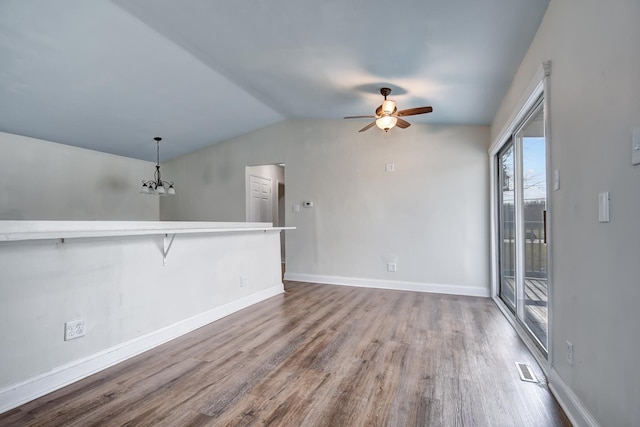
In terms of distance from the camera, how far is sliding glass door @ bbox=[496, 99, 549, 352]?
2.49m

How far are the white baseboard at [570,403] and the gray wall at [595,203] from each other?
0.02 metres

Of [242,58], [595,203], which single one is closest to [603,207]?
[595,203]

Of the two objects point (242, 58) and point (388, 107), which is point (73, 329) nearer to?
point (242, 58)

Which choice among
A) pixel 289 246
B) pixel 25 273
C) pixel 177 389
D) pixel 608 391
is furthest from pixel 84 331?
pixel 289 246

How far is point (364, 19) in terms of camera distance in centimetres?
236

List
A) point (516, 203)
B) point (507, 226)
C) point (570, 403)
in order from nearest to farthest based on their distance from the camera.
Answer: point (570, 403) < point (516, 203) < point (507, 226)

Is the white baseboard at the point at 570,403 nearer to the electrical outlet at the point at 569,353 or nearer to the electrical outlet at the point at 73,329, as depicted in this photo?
the electrical outlet at the point at 569,353

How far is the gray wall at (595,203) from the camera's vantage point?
3.84ft

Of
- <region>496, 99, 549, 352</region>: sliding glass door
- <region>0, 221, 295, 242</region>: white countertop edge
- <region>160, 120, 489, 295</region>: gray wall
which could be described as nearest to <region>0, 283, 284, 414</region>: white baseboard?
<region>0, 221, 295, 242</region>: white countertop edge

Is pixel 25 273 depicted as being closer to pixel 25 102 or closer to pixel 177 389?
pixel 177 389

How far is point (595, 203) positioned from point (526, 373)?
4.50 ft

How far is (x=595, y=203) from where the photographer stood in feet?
4.73

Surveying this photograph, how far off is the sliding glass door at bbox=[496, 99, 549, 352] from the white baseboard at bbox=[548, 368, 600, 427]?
0.59 meters

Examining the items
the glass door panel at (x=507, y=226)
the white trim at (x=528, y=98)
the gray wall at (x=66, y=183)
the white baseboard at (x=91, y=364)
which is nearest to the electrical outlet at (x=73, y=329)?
the white baseboard at (x=91, y=364)
